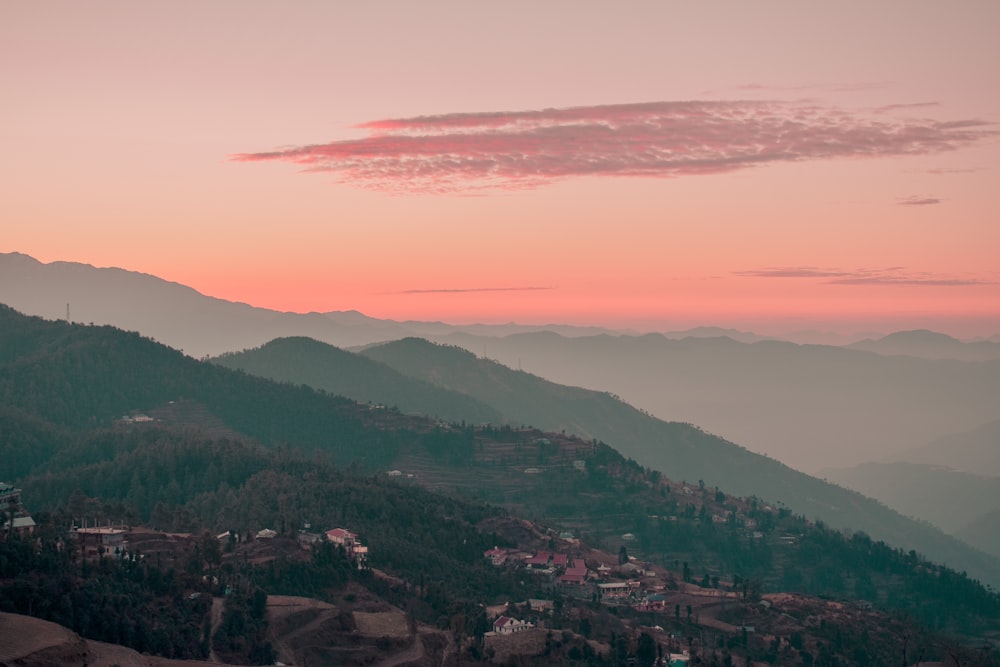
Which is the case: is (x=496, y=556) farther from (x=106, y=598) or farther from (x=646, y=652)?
(x=106, y=598)

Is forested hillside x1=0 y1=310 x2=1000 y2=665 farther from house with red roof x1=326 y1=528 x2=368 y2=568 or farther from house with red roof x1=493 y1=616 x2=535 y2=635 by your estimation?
house with red roof x1=326 y1=528 x2=368 y2=568

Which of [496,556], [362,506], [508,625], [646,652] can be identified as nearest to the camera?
[646,652]

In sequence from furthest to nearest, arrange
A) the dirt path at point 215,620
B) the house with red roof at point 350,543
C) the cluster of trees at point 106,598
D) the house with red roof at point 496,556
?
the house with red roof at point 496,556 < the house with red roof at point 350,543 < the dirt path at point 215,620 < the cluster of trees at point 106,598

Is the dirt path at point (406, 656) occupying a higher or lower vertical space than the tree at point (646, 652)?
higher

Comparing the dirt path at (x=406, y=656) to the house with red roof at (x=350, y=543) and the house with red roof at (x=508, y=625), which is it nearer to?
the house with red roof at (x=508, y=625)

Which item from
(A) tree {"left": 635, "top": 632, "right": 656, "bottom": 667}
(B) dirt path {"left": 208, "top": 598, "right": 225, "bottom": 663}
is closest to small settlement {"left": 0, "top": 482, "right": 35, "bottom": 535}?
(B) dirt path {"left": 208, "top": 598, "right": 225, "bottom": 663}

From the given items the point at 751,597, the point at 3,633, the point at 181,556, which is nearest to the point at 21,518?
the point at 181,556

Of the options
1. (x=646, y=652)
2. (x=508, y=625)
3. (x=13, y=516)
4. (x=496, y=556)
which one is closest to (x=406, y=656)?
(x=508, y=625)

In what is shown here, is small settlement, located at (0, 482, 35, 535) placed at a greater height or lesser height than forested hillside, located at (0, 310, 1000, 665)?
greater

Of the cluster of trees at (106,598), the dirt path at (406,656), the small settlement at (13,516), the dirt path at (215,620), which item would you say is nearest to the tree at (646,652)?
the dirt path at (406,656)

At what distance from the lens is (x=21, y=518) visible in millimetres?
75625

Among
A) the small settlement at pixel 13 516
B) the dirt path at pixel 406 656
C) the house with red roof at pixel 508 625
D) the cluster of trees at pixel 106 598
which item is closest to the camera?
the cluster of trees at pixel 106 598

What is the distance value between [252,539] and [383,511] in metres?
18.7

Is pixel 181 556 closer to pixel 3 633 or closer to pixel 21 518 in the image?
pixel 21 518
